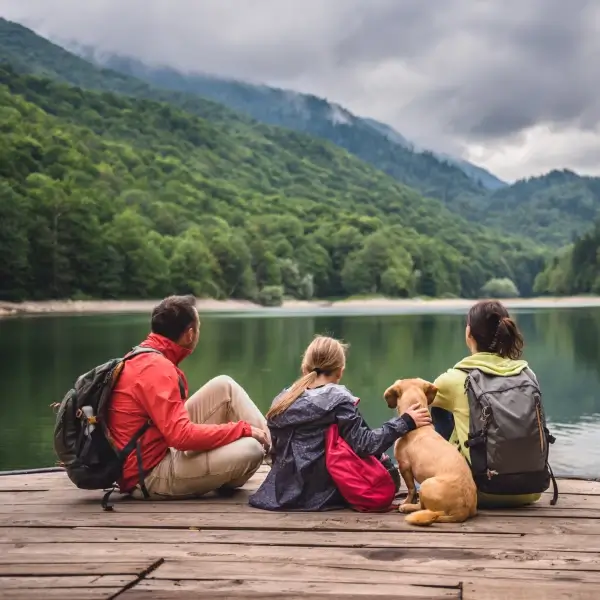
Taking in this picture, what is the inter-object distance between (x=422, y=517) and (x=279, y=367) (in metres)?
21.4

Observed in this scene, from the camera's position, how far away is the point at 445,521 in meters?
3.81

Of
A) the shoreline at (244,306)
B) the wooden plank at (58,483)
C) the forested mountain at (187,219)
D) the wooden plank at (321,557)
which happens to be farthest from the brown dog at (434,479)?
the forested mountain at (187,219)

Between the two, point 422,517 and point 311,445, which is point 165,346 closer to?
point 311,445

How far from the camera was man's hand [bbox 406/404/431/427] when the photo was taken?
13.3 feet

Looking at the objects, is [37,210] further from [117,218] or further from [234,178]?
[234,178]

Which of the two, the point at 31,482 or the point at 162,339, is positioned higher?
the point at 162,339

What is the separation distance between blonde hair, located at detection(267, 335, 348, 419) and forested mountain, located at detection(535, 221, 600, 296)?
349 feet

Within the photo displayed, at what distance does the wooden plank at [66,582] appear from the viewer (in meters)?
2.83

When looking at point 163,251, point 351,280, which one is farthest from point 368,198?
point 163,251

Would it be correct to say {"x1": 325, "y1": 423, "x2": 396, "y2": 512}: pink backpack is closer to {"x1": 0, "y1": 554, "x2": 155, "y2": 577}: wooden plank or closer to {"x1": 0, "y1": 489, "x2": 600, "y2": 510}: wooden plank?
{"x1": 0, "y1": 489, "x2": 600, "y2": 510}: wooden plank

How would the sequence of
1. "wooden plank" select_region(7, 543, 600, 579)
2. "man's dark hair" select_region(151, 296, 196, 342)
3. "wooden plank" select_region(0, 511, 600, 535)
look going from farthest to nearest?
"man's dark hair" select_region(151, 296, 196, 342)
"wooden plank" select_region(0, 511, 600, 535)
"wooden plank" select_region(7, 543, 600, 579)

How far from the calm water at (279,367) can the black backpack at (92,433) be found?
20.7ft

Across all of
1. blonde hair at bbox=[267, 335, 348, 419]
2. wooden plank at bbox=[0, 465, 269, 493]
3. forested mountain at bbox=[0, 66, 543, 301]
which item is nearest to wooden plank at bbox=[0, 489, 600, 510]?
wooden plank at bbox=[0, 465, 269, 493]

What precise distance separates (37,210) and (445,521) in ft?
224
